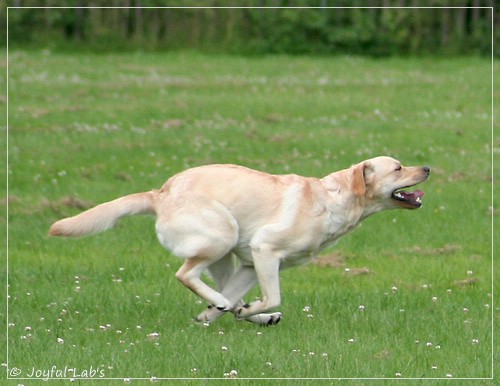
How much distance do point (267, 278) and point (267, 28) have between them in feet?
70.1

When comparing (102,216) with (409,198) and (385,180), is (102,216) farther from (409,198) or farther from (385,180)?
(409,198)

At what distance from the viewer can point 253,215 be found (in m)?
8.88

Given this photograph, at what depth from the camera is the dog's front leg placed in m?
8.71

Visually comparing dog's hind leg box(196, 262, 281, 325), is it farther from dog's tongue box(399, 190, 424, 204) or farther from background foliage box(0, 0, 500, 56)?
background foliage box(0, 0, 500, 56)

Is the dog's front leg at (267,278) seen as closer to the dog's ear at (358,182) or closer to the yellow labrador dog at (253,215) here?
the yellow labrador dog at (253,215)

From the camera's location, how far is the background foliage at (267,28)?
27828mm

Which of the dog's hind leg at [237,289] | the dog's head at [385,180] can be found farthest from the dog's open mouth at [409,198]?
the dog's hind leg at [237,289]

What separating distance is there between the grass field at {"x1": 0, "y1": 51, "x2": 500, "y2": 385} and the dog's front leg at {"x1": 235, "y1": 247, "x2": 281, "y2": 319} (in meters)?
0.19

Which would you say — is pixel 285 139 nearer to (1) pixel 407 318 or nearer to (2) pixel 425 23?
(1) pixel 407 318

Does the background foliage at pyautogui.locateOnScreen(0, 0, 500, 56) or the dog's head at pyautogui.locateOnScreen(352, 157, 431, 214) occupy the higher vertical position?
the dog's head at pyautogui.locateOnScreen(352, 157, 431, 214)

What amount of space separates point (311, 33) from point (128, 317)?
→ 71.4 ft

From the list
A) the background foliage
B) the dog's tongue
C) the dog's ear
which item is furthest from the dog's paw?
the background foliage

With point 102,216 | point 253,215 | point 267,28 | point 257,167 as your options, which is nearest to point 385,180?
point 253,215

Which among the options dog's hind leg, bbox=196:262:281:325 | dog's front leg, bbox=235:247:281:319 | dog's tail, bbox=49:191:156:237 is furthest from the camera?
dog's hind leg, bbox=196:262:281:325
